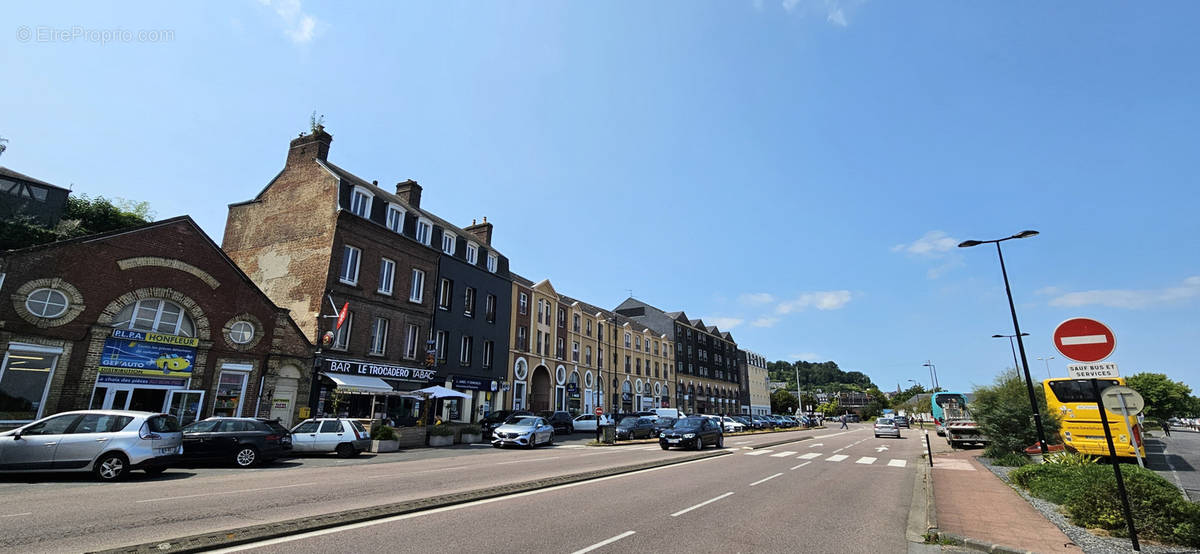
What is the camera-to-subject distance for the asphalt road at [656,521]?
6516 mm

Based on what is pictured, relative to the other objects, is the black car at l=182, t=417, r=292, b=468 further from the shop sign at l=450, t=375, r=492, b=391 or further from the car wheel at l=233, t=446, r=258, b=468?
the shop sign at l=450, t=375, r=492, b=391

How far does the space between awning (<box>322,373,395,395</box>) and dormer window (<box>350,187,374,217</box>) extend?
8.57 meters

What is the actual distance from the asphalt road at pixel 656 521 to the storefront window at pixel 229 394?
17226mm

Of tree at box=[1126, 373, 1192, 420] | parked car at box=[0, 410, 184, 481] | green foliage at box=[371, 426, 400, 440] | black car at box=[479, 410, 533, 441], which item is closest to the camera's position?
parked car at box=[0, 410, 184, 481]

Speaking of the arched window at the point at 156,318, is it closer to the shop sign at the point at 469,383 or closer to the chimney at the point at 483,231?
the shop sign at the point at 469,383

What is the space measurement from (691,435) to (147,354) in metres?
21.3

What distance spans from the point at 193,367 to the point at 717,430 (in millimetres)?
22217

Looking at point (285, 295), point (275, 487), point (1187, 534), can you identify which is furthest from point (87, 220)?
point (1187, 534)

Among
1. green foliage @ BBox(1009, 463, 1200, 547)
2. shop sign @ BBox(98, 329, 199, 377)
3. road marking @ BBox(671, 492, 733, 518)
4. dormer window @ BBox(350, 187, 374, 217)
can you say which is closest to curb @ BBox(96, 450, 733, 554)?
road marking @ BBox(671, 492, 733, 518)

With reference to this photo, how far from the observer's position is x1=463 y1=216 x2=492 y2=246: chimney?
42.3 meters

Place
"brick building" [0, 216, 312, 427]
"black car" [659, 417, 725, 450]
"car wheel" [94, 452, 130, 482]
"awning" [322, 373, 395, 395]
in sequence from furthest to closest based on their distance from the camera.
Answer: "awning" [322, 373, 395, 395] → "black car" [659, 417, 725, 450] → "brick building" [0, 216, 312, 427] → "car wheel" [94, 452, 130, 482]

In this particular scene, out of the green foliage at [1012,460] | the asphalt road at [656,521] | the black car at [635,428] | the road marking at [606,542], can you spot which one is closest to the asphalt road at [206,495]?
the asphalt road at [656,521]

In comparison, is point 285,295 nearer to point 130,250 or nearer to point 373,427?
point 130,250

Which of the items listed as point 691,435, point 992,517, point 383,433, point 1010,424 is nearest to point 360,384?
point 383,433
